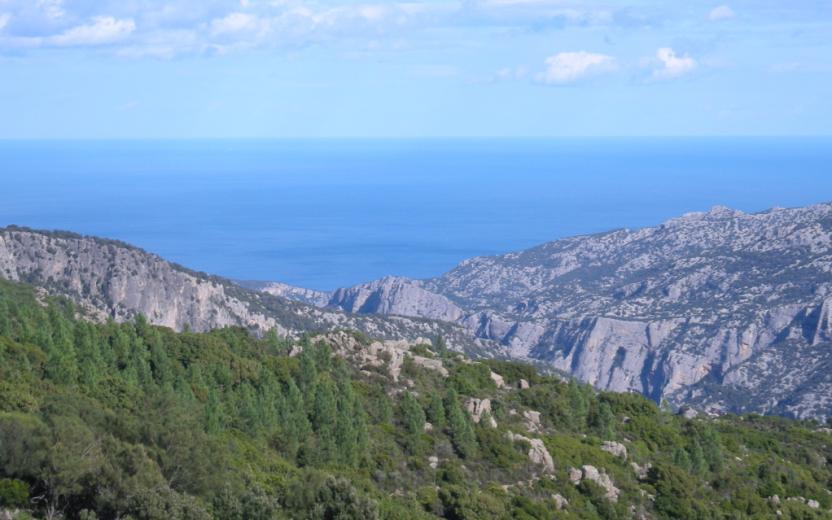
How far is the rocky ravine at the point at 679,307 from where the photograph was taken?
102125mm

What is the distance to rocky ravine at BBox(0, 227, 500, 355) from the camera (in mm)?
77938

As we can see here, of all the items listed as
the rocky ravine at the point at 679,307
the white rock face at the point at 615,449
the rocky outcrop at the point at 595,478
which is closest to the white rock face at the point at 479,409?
the rocky outcrop at the point at 595,478

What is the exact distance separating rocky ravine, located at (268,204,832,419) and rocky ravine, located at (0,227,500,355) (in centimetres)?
2793

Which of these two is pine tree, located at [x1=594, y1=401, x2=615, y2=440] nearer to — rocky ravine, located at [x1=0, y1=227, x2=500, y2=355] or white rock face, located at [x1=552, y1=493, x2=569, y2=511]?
white rock face, located at [x1=552, y1=493, x2=569, y2=511]

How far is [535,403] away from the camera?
4234cm

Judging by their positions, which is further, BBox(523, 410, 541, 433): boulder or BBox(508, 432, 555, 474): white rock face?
BBox(523, 410, 541, 433): boulder

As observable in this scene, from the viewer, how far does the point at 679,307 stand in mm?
122250

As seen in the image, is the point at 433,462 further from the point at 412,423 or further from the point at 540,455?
the point at 540,455

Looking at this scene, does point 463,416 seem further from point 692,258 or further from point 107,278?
point 692,258

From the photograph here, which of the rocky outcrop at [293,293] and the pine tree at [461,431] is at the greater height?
the rocky outcrop at [293,293]

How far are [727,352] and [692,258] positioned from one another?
96.7ft

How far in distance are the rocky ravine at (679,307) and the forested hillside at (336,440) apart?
161ft

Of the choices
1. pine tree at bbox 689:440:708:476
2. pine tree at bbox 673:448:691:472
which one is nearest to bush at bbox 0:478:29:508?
pine tree at bbox 673:448:691:472

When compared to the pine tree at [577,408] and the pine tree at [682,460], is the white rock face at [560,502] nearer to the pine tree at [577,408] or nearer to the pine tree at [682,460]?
the pine tree at [682,460]
